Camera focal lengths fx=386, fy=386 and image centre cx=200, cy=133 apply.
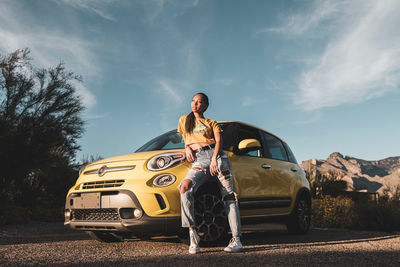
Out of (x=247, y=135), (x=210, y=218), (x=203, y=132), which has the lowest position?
(x=210, y=218)

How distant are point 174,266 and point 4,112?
1443cm

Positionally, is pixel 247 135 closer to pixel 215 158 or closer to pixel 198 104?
pixel 198 104

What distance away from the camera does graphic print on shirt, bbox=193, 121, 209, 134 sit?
178 inches

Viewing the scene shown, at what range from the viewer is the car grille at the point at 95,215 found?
4.48m

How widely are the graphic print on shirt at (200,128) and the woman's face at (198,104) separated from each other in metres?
0.17

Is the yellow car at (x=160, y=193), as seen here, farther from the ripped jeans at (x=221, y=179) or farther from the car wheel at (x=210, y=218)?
the ripped jeans at (x=221, y=179)

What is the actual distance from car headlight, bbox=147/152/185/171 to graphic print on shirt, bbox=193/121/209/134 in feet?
1.19

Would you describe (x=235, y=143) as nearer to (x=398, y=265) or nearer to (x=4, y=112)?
(x=398, y=265)

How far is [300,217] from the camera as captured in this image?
22.4 ft

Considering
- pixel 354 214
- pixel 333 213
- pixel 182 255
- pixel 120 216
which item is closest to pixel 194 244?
pixel 182 255

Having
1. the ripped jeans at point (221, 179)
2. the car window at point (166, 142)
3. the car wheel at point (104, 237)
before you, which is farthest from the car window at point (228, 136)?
the car wheel at point (104, 237)

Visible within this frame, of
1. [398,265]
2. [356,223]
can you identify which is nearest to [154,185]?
[398,265]

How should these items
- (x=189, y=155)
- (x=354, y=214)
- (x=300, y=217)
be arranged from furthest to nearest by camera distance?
(x=354, y=214) < (x=300, y=217) < (x=189, y=155)

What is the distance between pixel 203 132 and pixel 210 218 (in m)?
1.07
